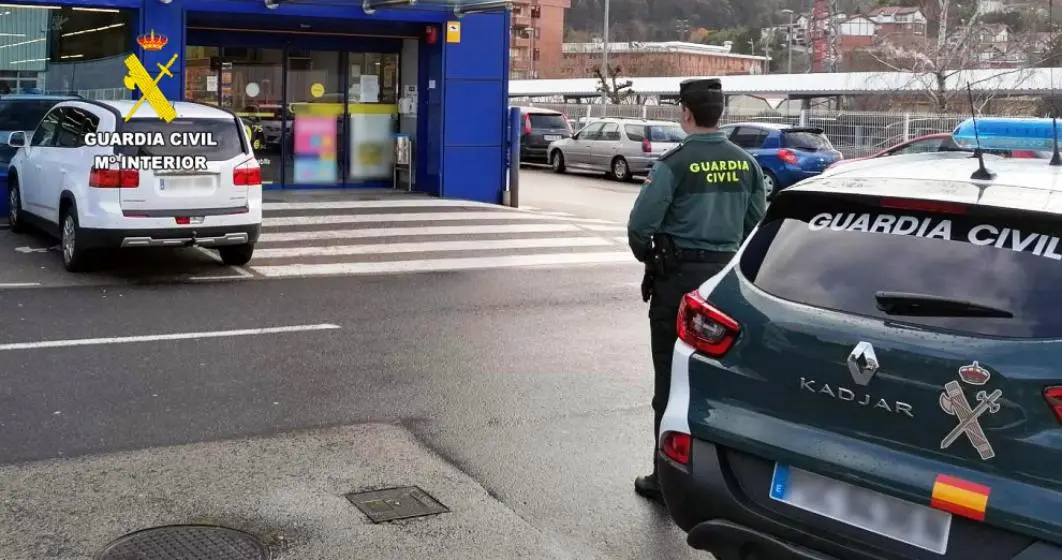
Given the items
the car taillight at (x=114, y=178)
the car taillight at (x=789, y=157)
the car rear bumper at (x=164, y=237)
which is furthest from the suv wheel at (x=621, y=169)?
the car taillight at (x=114, y=178)

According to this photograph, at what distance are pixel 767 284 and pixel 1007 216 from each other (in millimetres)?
793

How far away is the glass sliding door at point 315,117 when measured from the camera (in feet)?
63.3

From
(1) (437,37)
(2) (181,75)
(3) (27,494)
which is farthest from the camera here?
(1) (437,37)

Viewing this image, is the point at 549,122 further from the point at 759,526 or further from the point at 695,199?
the point at 759,526

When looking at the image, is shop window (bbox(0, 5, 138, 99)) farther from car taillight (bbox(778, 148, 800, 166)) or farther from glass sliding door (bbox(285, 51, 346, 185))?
car taillight (bbox(778, 148, 800, 166))

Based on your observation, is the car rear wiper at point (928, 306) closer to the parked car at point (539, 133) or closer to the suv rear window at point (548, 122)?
the parked car at point (539, 133)

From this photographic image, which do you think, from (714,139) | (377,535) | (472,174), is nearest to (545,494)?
(377,535)

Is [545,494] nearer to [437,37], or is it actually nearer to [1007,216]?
[1007,216]

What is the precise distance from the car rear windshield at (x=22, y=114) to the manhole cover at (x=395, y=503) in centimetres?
1250

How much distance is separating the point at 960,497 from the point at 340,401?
14.9 ft

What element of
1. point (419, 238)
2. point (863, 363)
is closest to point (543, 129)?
point (419, 238)

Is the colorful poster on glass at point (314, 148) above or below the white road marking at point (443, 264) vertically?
above

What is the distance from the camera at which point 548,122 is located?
106 ft

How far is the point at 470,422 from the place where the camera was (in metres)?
6.88
